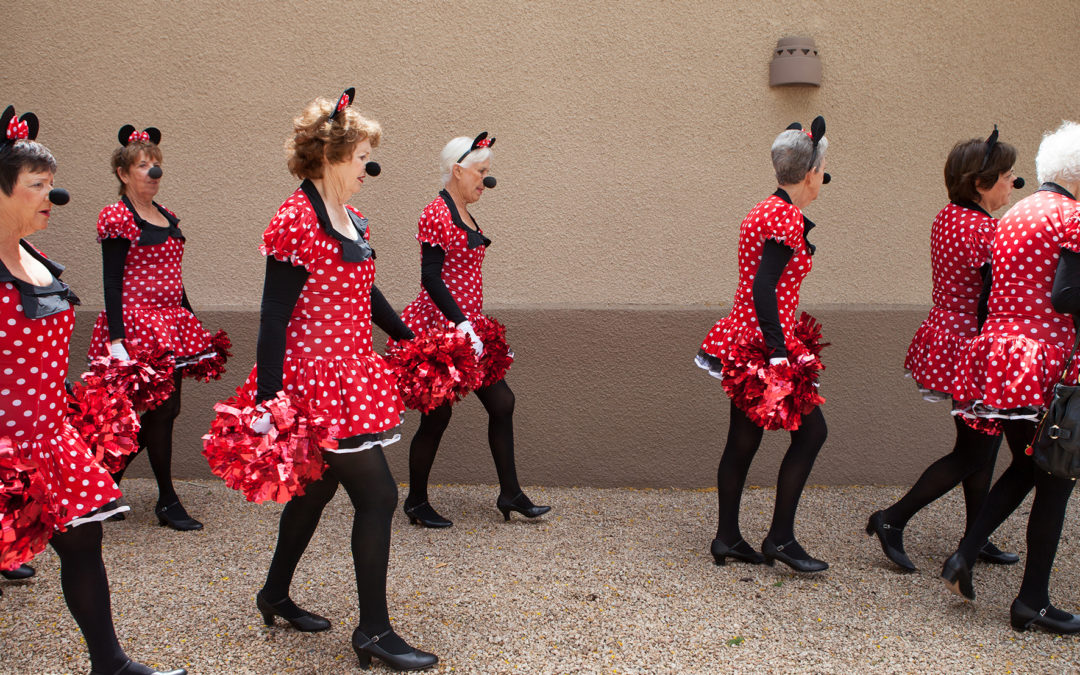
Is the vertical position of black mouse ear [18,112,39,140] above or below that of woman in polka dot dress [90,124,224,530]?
above

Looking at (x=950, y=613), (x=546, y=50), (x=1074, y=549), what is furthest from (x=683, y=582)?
(x=546, y=50)

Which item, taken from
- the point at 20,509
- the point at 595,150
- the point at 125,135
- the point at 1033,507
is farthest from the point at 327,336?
the point at 595,150

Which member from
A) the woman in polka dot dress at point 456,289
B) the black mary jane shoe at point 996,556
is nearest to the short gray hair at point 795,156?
the woman in polka dot dress at point 456,289

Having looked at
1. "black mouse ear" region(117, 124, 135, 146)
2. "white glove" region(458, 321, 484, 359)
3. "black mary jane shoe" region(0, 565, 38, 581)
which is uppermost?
"black mouse ear" region(117, 124, 135, 146)

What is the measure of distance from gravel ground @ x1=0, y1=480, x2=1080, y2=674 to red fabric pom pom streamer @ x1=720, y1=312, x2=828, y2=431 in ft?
2.65

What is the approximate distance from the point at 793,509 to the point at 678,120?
2652 mm

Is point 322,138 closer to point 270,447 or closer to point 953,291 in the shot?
point 270,447

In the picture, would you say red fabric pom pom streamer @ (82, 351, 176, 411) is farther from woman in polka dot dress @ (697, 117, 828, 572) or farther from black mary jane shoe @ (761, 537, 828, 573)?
black mary jane shoe @ (761, 537, 828, 573)

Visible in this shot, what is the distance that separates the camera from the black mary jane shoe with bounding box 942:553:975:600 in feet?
11.7

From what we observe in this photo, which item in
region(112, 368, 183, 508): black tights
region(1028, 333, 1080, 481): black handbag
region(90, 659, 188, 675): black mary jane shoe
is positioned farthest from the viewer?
region(112, 368, 183, 508): black tights

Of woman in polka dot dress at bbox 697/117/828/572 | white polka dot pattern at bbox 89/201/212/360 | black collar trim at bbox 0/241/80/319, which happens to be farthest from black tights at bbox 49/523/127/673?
woman in polka dot dress at bbox 697/117/828/572

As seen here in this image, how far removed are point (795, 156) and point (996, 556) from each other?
2.23 meters

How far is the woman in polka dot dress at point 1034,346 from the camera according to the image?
3.33 meters

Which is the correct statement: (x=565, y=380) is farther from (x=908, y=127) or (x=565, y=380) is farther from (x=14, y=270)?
(x=14, y=270)
